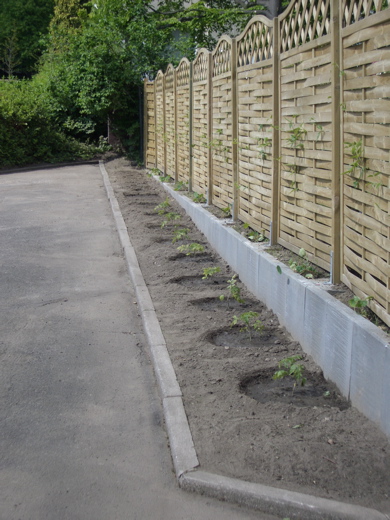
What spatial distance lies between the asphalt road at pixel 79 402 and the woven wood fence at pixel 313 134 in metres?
1.71

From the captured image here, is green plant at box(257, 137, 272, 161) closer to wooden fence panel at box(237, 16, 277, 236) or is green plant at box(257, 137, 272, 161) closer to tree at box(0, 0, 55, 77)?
wooden fence panel at box(237, 16, 277, 236)

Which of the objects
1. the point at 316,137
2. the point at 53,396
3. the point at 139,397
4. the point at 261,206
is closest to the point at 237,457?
the point at 139,397

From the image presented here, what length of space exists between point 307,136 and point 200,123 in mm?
5628

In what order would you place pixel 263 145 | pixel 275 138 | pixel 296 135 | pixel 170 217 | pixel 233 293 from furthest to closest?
pixel 170 217 → pixel 263 145 → pixel 275 138 → pixel 233 293 → pixel 296 135

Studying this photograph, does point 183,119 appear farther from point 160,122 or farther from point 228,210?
point 228,210

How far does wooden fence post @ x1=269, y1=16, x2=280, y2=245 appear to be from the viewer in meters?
6.82

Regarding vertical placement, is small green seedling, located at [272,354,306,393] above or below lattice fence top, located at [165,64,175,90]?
below

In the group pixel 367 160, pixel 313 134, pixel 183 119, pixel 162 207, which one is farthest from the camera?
pixel 183 119

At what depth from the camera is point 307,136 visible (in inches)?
236

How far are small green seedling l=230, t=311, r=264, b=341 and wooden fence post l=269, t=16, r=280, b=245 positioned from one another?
1.21 metres

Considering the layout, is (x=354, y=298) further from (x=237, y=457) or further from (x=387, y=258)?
(x=237, y=457)

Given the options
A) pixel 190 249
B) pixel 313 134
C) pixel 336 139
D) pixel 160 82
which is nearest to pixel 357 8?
pixel 336 139

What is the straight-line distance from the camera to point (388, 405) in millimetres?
3799

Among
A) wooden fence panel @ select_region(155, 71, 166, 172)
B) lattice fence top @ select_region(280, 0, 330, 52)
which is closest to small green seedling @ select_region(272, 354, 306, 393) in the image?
lattice fence top @ select_region(280, 0, 330, 52)
